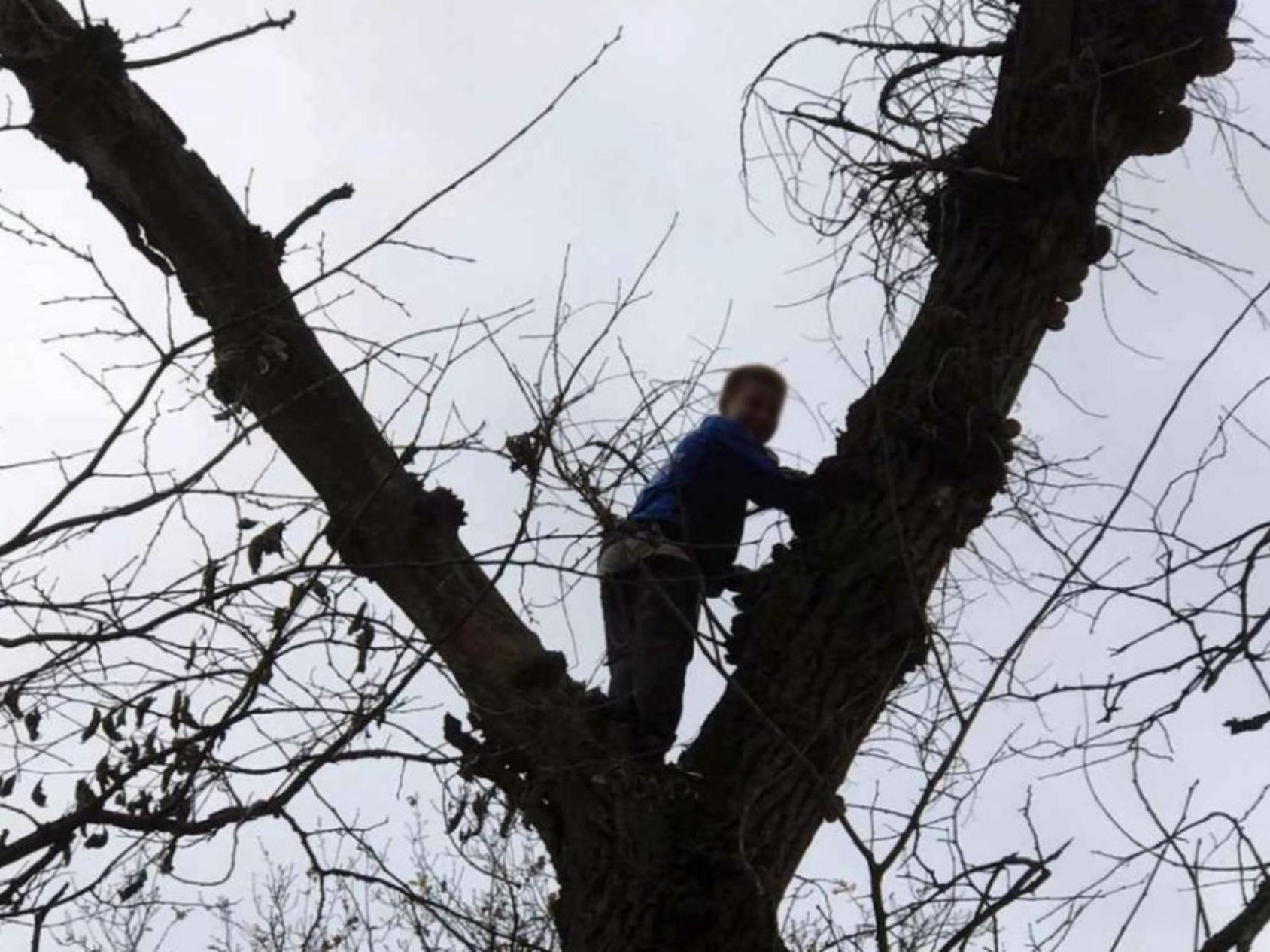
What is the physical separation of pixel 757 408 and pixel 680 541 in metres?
0.58

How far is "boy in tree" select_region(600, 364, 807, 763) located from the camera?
412 centimetres

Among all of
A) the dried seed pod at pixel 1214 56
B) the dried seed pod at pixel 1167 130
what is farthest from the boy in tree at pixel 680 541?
the dried seed pod at pixel 1214 56

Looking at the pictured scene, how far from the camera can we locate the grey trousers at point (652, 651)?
13.4 ft

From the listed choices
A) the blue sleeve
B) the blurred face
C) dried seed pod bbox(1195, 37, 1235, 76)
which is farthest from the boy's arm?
dried seed pod bbox(1195, 37, 1235, 76)

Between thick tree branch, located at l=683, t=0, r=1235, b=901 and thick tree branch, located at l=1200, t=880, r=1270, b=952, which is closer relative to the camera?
thick tree branch, located at l=1200, t=880, r=1270, b=952

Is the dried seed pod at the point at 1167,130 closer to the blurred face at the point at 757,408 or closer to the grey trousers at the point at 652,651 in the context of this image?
the blurred face at the point at 757,408

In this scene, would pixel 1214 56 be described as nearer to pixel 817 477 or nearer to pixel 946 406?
pixel 946 406

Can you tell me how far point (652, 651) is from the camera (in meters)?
4.30

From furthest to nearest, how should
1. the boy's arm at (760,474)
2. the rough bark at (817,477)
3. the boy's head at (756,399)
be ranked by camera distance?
the boy's head at (756,399) → the boy's arm at (760,474) → the rough bark at (817,477)

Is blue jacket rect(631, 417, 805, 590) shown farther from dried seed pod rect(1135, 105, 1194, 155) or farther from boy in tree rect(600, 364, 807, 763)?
dried seed pod rect(1135, 105, 1194, 155)

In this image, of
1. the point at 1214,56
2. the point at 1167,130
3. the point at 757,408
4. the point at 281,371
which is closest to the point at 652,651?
the point at 757,408

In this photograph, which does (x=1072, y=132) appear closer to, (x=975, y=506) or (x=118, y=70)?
(x=975, y=506)

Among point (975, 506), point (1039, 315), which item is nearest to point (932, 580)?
point (975, 506)

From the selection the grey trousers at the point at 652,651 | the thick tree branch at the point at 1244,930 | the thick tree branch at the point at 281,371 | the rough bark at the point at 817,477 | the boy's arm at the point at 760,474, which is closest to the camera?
the thick tree branch at the point at 1244,930
